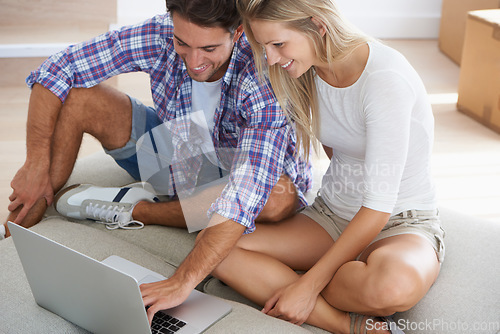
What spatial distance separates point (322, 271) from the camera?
1287 millimetres

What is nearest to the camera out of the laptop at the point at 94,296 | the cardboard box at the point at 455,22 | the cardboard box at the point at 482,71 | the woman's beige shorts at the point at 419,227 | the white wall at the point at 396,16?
the laptop at the point at 94,296

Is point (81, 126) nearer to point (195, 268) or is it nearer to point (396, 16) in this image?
point (195, 268)

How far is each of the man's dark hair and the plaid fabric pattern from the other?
0.12 m

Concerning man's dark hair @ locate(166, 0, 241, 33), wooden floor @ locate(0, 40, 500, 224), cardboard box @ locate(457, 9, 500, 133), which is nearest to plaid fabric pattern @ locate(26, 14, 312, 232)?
man's dark hair @ locate(166, 0, 241, 33)

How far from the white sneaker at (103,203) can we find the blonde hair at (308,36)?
538mm

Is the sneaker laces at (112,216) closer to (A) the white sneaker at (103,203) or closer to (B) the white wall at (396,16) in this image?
(A) the white sneaker at (103,203)

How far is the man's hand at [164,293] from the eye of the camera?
3.98ft

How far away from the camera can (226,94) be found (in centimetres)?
155

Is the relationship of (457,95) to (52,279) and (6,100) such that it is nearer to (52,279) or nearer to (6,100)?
(6,100)

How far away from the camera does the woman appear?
1.22 meters

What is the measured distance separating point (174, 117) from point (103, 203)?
316 mm

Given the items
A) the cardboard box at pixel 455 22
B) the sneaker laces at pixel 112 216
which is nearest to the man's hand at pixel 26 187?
the sneaker laces at pixel 112 216

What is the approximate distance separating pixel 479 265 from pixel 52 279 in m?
0.94

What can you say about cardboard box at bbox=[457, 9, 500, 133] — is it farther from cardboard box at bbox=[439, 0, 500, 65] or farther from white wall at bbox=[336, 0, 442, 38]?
white wall at bbox=[336, 0, 442, 38]
